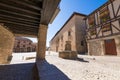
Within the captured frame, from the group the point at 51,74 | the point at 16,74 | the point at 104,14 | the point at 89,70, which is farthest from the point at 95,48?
the point at 16,74

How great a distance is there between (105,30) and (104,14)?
235cm

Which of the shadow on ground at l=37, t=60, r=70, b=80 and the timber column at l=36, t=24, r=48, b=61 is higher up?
the timber column at l=36, t=24, r=48, b=61

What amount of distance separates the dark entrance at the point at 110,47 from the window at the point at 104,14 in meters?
Answer: 3.13

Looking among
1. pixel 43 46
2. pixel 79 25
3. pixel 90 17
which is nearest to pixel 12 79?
pixel 43 46

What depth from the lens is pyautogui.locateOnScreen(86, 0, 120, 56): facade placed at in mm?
9430

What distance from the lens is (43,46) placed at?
5285 mm

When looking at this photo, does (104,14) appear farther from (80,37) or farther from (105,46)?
(80,37)

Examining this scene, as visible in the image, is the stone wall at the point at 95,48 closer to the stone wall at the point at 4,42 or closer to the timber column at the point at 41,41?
the timber column at the point at 41,41

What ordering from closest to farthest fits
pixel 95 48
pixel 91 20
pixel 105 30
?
pixel 105 30 → pixel 95 48 → pixel 91 20

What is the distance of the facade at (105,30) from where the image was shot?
9430mm

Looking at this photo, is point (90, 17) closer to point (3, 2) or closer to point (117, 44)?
point (117, 44)

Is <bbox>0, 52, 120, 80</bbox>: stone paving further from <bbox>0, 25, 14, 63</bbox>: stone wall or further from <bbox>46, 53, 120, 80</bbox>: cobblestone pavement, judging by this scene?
<bbox>0, 25, 14, 63</bbox>: stone wall

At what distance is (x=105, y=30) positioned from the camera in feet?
35.6

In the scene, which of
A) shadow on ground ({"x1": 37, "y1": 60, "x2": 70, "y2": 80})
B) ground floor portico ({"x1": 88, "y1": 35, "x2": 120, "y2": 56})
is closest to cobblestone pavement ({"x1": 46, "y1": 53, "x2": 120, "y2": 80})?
shadow on ground ({"x1": 37, "y1": 60, "x2": 70, "y2": 80})
